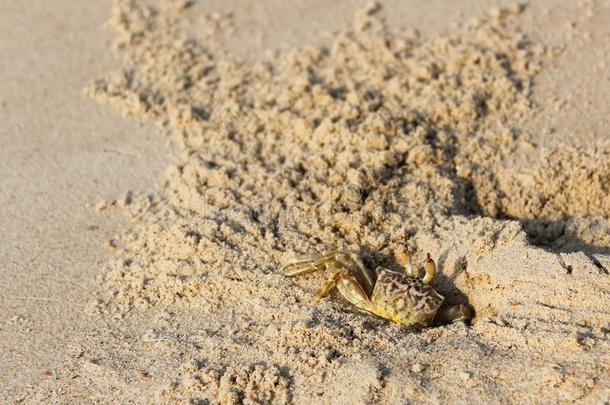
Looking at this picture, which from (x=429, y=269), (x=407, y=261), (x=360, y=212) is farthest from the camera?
(x=360, y=212)

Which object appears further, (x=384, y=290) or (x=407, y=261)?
(x=407, y=261)

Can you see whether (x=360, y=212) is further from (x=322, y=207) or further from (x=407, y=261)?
(x=407, y=261)

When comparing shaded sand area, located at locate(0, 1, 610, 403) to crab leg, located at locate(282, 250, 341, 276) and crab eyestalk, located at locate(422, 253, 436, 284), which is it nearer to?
crab leg, located at locate(282, 250, 341, 276)

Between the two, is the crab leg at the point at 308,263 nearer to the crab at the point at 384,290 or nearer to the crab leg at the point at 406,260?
the crab at the point at 384,290

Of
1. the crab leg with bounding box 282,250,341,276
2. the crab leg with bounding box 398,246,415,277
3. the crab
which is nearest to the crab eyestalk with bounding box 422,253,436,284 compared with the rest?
the crab

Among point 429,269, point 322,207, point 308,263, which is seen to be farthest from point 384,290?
point 322,207

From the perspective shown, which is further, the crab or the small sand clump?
the crab

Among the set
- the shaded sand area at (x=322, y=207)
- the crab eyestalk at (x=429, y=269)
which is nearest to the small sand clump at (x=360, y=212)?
the shaded sand area at (x=322, y=207)
